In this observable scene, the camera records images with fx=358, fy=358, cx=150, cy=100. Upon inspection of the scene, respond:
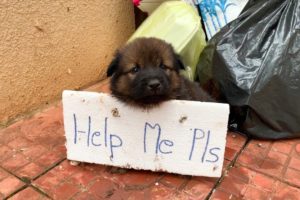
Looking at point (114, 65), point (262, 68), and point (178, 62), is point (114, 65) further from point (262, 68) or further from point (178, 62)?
point (262, 68)

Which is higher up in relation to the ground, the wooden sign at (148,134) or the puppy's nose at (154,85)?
the puppy's nose at (154,85)

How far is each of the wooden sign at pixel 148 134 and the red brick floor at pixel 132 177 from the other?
85 millimetres

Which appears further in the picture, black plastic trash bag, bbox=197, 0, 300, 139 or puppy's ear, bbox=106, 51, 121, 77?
black plastic trash bag, bbox=197, 0, 300, 139

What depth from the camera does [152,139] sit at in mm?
2211

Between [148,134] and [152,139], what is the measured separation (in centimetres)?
4

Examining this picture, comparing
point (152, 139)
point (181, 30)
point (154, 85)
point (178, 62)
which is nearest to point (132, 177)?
point (152, 139)

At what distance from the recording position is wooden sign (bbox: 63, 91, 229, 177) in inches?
84.3

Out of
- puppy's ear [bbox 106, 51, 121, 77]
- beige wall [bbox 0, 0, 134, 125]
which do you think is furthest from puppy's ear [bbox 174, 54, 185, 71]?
beige wall [bbox 0, 0, 134, 125]

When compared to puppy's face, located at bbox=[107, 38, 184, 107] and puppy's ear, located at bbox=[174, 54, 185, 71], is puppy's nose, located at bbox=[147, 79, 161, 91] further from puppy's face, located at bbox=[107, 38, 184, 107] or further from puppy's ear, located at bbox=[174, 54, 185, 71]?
puppy's ear, located at bbox=[174, 54, 185, 71]

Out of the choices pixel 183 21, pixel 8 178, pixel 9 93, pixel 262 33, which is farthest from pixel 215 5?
pixel 8 178

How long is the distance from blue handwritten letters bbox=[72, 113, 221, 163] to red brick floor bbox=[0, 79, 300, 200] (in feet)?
0.55

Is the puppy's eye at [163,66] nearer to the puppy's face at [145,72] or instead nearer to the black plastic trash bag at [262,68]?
the puppy's face at [145,72]

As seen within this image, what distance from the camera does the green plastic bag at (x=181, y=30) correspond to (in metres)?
3.05

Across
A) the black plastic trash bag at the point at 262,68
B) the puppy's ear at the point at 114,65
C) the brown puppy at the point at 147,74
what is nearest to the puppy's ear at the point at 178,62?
the brown puppy at the point at 147,74
